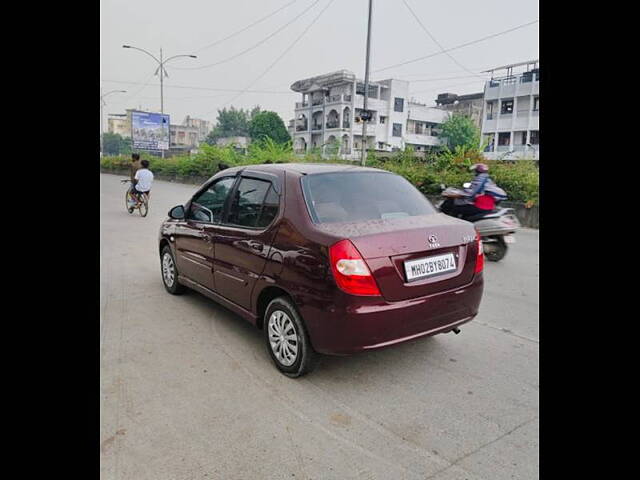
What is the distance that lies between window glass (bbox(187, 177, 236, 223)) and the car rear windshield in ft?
3.64

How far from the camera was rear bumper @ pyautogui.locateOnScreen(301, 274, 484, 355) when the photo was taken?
9.98 ft

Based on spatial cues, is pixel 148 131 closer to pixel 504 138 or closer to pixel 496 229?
pixel 504 138

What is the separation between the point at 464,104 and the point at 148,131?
4906 centimetres

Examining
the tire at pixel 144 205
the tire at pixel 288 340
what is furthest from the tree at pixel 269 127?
the tire at pixel 288 340

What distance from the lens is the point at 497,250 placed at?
7750 mm

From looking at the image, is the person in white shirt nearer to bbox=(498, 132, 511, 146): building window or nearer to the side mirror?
the side mirror

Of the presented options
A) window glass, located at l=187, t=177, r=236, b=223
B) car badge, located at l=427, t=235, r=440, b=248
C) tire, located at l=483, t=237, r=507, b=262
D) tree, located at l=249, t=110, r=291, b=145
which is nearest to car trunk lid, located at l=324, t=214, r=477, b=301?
car badge, located at l=427, t=235, r=440, b=248

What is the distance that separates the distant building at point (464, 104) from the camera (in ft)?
232
